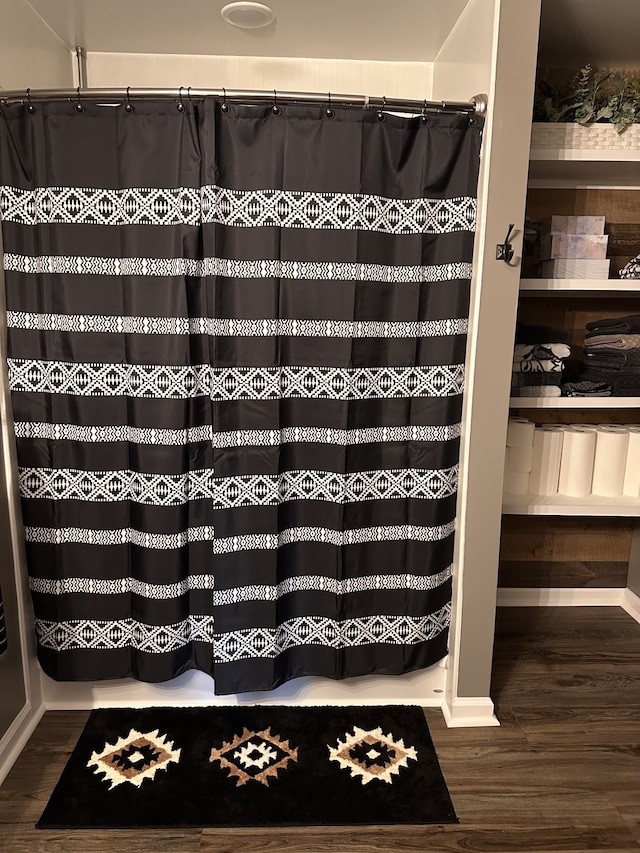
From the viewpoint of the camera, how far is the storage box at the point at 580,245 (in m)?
2.11

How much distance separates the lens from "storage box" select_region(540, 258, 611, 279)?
6.86 feet

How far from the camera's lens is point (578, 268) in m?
2.10

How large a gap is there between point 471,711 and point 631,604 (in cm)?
119

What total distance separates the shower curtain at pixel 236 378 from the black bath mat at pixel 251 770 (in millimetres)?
165

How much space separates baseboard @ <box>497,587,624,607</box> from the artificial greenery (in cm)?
190

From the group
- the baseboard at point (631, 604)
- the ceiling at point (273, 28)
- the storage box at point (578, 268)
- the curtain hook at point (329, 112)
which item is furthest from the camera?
the baseboard at point (631, 604)

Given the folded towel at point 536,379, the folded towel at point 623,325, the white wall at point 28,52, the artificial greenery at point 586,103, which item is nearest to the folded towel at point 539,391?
the folded towel at point 536,379

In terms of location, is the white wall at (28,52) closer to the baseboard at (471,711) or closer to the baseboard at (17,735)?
the baseboard at (17,735)

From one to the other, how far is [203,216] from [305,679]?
4.94 feet

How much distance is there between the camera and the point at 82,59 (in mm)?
2121

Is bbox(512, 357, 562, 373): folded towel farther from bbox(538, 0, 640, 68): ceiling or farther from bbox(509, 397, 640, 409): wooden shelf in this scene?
bbox(538, 0, 640, 68): ceiling

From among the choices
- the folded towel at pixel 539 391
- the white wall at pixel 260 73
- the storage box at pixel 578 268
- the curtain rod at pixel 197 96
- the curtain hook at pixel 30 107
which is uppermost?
the white wall at pixel 260 73

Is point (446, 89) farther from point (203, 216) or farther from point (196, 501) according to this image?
point (196, 501)

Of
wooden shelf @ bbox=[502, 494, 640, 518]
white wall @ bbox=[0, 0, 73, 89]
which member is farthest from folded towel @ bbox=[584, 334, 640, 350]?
white wall @ bbox=[0, 0, 73, 89]
